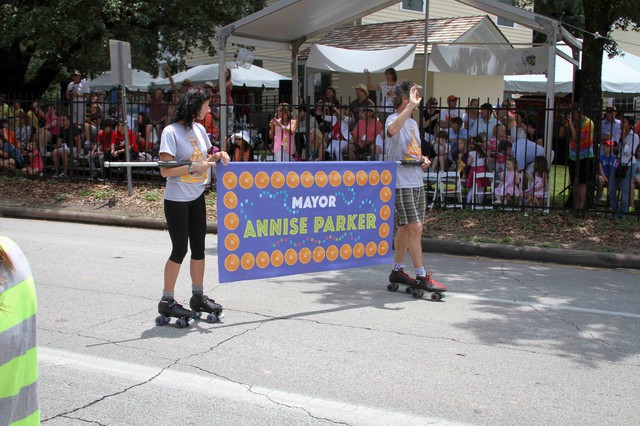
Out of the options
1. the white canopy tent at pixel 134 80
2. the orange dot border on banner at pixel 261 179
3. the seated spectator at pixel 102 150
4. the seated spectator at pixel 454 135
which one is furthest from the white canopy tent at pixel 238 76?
the orange dot border on banner at pixel 261 179

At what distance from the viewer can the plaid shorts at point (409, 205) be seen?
280 inches

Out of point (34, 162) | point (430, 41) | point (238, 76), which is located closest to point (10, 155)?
point (34, 162)

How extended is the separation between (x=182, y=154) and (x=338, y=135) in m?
7.92

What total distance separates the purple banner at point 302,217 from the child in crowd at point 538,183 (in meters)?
5.11

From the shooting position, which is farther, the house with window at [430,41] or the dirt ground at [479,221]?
the house with window at [430,41]

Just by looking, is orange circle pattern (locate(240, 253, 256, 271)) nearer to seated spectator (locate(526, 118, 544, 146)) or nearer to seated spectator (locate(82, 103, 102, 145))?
seated spectator (locate(526, 118, 544, 146))

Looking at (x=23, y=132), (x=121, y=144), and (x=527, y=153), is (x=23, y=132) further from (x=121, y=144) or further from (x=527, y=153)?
(x=527, y=153)

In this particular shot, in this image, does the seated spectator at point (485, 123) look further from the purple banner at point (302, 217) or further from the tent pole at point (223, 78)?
the purple banner at point (302, 217)

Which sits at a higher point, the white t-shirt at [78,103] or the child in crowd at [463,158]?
the white t-shirt at [78,103]

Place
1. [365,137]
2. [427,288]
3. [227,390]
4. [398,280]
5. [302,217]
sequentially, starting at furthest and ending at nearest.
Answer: [365,137]
[398,280]
[427,288]
[302,217]
[227,390]

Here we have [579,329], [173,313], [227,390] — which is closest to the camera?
[227,390]

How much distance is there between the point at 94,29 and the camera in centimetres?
1862

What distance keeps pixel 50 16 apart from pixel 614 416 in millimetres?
16869

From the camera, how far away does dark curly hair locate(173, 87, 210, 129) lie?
587 cm
